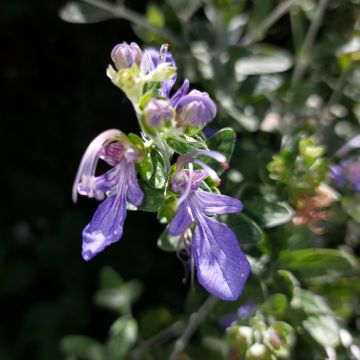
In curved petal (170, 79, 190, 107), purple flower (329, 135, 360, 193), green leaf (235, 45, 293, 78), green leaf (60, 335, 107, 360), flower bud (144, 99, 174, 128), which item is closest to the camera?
flower bud (144, 99, 174, 128)

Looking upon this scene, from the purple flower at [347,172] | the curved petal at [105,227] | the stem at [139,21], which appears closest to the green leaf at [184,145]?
the curved petal at [105,227]

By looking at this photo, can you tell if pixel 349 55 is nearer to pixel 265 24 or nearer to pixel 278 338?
pixel 265 24

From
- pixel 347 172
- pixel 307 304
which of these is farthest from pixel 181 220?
pixel 347 172

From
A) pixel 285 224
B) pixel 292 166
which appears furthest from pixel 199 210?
pixel 285 224

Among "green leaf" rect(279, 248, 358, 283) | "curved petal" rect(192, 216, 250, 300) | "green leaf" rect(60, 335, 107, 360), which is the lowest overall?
"green leaf" rect(60, 335, 107, 360)

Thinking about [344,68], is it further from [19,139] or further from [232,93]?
[19,139]

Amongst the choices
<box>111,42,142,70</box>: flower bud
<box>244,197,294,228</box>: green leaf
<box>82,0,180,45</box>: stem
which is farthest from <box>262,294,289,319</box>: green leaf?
<box>82,0,180,45</box>: stem

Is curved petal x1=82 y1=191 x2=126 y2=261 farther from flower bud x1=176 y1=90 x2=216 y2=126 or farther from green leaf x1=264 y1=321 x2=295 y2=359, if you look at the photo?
green leaf x1=264 y1=321 x2=295 y2=359
